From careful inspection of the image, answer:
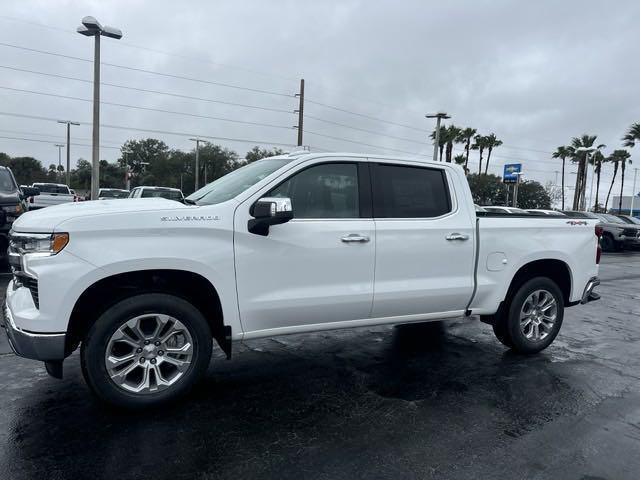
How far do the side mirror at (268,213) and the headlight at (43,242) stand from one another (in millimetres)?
1240

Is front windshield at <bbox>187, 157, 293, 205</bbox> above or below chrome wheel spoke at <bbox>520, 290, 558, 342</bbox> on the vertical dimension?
above

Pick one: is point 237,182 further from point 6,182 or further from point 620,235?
point 620,235

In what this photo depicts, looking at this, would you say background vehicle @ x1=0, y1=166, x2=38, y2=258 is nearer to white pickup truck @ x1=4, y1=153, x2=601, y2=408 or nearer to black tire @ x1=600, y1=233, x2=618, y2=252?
white pickup truck @ x1=4, y1=153, x2=601, y2=408

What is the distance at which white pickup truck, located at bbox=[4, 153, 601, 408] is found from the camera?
11.0ft

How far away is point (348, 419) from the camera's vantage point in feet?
11.8

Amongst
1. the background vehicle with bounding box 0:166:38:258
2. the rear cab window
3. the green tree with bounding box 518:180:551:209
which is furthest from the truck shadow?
the green tree with bounding box 518:180:551:209

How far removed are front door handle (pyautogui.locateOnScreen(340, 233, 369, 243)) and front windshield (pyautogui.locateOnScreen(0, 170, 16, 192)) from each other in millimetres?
8611

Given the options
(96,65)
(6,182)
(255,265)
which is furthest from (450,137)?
(255,265)

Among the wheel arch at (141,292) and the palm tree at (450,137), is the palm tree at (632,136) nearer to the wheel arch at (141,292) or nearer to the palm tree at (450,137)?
the palm tree at (450,137)

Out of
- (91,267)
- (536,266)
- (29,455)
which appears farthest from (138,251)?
(536,266)

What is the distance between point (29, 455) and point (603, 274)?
45.0 feet

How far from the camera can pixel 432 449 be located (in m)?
3.21

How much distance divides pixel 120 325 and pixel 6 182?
8.59 metres

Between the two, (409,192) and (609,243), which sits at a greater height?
(409,192)
